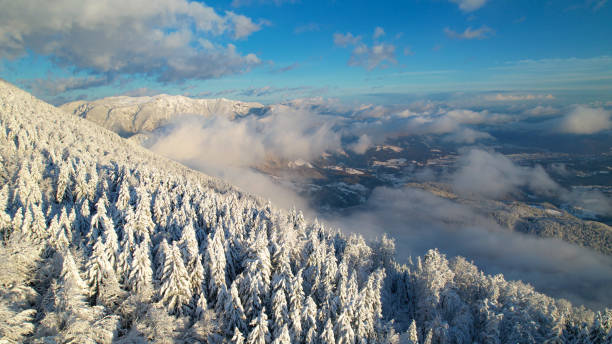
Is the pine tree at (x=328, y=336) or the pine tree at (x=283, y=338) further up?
the pine tree at (x=283, y=338)

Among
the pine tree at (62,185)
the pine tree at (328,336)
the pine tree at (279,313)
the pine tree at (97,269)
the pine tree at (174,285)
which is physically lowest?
the pine tree at (328,336)

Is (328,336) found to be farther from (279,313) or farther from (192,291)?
(192,291)

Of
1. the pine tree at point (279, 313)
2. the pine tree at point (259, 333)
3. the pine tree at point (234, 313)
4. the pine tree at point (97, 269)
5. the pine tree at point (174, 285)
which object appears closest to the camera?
the pine tree at point (259, 333)

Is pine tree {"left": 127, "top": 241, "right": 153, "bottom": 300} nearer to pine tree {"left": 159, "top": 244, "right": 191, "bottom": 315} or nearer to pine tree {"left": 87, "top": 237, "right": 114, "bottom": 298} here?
pine tree {"left": 159, "top": 244, "right": 191, "bottom": 315}

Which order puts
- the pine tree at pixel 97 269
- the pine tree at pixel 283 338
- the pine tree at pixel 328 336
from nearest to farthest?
the pine tree at pixel 283 338
the pine tree at pixel 328 336
the pine tree at pixel 97 269

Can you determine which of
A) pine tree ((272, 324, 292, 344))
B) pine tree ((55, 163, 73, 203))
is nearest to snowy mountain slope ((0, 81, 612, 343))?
pine tree ((272, 324, 292, 344))

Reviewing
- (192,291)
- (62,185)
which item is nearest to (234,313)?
(192,291)

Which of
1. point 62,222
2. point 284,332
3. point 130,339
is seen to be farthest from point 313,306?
point 62,222

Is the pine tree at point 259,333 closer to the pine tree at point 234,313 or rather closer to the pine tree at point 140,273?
the pine tree at point 234,313

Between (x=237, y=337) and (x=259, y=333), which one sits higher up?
(x=237, y=337)

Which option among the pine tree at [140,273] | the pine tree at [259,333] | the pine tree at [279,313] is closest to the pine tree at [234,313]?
the pine tree at [279,313]

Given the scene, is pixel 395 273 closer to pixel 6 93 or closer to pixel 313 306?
pixel 313 306
